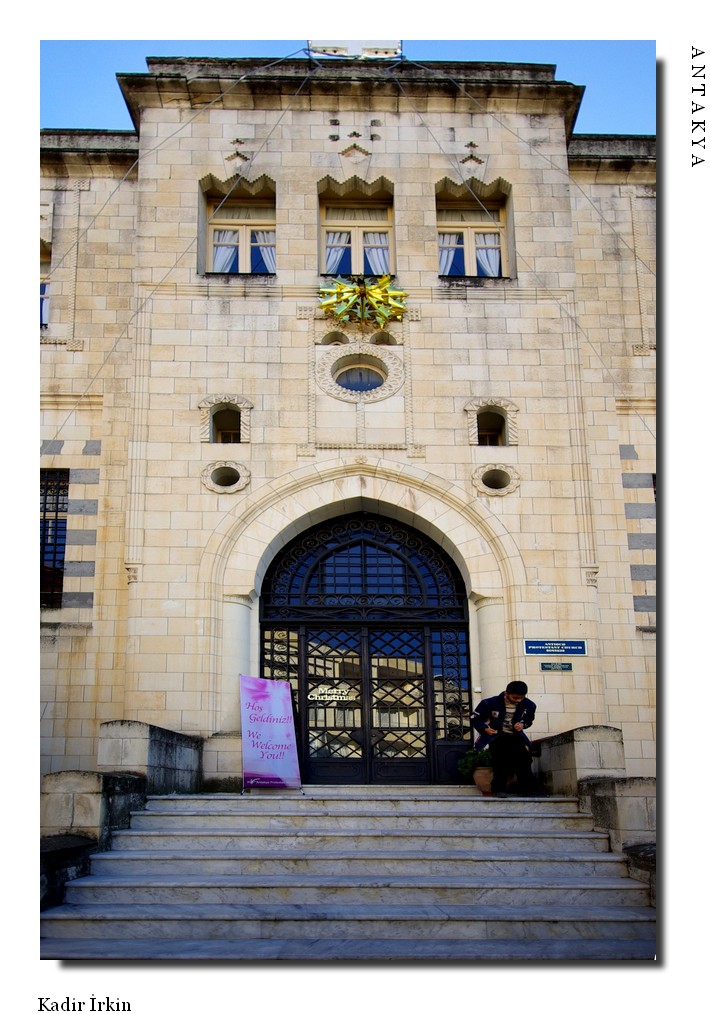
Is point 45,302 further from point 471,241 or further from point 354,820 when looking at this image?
point 354,820

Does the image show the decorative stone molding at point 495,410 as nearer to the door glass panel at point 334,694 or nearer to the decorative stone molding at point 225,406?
the decorative stone molding at point 225,406

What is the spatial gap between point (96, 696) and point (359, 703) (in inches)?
176

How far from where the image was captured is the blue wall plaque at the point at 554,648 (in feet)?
53.0

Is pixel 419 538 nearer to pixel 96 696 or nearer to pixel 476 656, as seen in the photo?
pixel 476 656

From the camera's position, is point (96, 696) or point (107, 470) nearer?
point (96, 696)

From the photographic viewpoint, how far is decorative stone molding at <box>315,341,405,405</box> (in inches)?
698

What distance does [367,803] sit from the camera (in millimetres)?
13039

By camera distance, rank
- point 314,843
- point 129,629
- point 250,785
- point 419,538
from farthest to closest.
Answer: point 419,538, point 129,629, point 250,785, point 314,843

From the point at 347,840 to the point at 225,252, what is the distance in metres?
12.1

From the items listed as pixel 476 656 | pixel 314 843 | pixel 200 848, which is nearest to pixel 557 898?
pixel 314 843

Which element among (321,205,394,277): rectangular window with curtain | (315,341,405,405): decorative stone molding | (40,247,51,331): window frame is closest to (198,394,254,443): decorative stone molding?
(315,341,405,405): decorative stone molding

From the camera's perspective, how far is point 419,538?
17.8m

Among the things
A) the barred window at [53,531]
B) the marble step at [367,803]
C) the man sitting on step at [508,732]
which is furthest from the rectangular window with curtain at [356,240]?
the marble step at [367,803]
